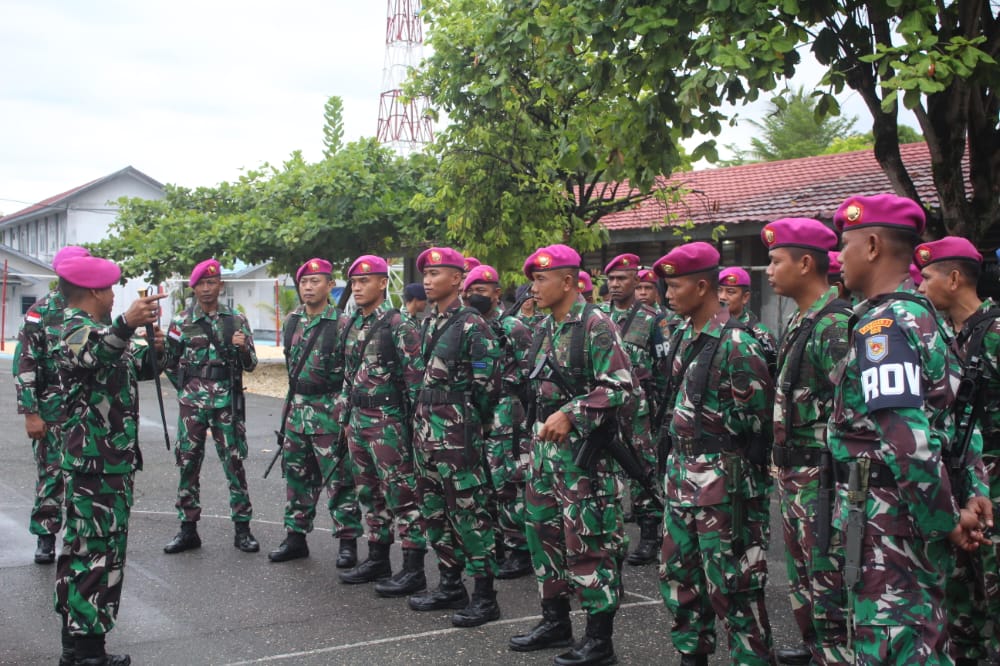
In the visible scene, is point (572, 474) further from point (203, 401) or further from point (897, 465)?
point (203, 401)

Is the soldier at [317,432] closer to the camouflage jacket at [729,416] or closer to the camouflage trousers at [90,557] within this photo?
the camouflage trousers at [90,557]

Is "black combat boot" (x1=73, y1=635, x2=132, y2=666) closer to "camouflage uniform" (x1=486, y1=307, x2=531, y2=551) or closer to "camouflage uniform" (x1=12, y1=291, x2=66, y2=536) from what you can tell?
"camouflage uniform" (x1=12, y1=291, x2=66, y2=536)

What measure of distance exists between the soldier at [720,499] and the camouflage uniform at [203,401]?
390 centimetres

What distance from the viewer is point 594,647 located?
4.70m

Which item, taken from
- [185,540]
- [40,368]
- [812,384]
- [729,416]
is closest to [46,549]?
[185,540]

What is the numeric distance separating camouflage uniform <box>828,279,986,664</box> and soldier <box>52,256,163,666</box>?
3413 mm

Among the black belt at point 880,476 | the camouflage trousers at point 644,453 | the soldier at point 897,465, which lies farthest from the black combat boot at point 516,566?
the black belt at point 880,476

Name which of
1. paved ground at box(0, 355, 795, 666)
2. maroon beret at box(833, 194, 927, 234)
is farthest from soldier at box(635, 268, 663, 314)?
maroon beret at box(833, 194, 927, 234)

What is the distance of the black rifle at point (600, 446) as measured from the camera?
467cm

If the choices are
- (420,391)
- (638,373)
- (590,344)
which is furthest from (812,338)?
(638,373)

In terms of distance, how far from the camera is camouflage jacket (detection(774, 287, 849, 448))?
13.1 ft

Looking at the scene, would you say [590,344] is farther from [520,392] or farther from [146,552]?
[146,552]

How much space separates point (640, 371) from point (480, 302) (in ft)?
4.77

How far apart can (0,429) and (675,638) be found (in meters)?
11.7
